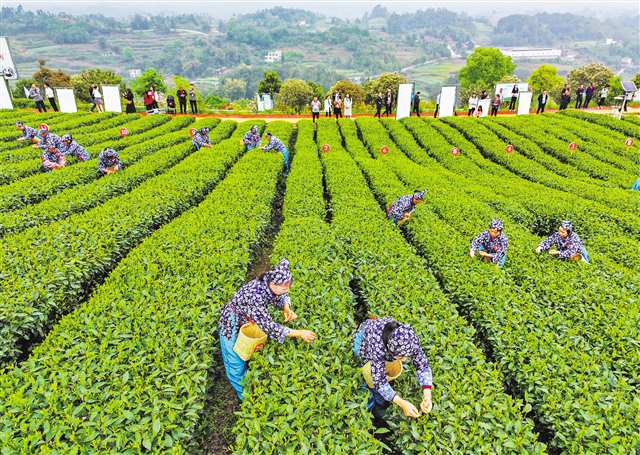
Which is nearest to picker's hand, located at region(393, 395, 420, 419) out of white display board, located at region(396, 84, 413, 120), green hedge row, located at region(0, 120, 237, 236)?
green hedge row, located at region(0, 120, 237, 236)

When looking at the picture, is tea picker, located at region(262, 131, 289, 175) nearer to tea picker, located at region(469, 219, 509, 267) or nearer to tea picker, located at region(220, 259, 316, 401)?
tea picker, located at region(469, 219, 509, 267)

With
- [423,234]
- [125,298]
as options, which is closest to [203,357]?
[125,298]

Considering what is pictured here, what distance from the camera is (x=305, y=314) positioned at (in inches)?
235

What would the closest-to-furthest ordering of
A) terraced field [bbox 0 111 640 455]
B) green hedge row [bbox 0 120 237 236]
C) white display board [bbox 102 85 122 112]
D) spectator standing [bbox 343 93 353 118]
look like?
1. terraced field [bbox 0 111 640 455]
2. green hedge row [bbox 0 120 237 236]
3. white display board [bbox 102 85 122 112]
4. spectator standing [bbox 343 93 353 118]

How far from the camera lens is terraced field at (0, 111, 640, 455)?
4.20 metres

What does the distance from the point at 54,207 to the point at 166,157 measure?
5953 millimetres

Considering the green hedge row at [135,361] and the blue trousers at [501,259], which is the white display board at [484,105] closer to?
the blue trousers at [501,259]

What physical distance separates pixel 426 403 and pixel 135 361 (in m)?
3.74

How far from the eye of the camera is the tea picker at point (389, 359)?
168 inches

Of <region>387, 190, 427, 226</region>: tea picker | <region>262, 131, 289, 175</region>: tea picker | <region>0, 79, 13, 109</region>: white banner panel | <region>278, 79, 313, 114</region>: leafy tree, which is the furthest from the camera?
<region>278, 79, 313, 114</region>: leafy tree

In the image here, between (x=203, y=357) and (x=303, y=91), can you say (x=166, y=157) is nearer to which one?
(x=203, y=357)

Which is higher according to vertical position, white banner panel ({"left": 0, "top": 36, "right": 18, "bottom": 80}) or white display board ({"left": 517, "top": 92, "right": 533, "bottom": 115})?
white banner panel ({"left": 0, "top": 36, "right": 18, "bottom": 80})

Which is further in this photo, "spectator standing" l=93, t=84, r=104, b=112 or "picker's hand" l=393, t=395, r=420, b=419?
"spectator standing" l=93, t=84, r=104, b=112

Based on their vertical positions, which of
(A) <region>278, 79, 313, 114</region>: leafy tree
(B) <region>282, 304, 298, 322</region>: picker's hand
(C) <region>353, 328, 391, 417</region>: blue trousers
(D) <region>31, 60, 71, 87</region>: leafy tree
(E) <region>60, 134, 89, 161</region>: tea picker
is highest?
(D) <region>31, 60, 71, 87</region>: leafy tree
